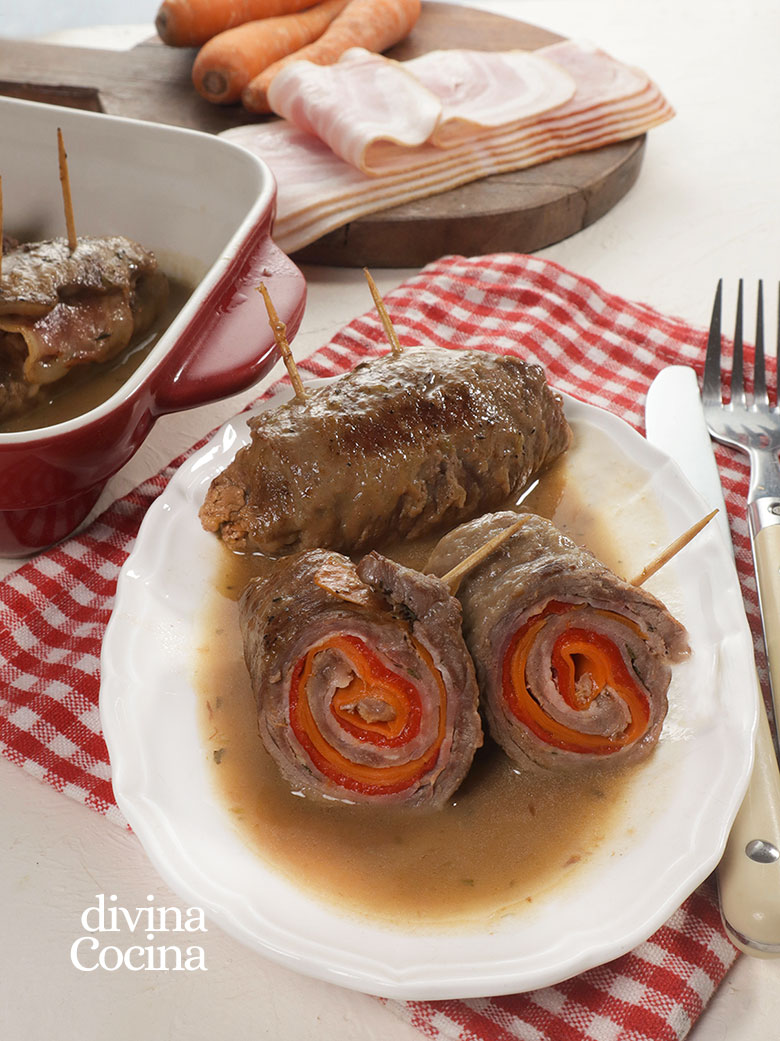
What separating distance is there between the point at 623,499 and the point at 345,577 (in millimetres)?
981

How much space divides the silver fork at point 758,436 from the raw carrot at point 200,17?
109 inches

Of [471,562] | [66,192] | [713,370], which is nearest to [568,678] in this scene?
[471,562]

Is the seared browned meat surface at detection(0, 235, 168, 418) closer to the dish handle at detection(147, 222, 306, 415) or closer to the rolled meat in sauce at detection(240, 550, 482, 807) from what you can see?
the dish handle at detection(147, 222, 306, 415)

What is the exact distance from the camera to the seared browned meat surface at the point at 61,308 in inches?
108

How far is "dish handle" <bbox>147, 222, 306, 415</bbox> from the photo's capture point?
2615 millimetres

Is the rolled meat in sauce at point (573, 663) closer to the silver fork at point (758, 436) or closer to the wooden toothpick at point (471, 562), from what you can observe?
the wooden toothpick at point (471, 562)

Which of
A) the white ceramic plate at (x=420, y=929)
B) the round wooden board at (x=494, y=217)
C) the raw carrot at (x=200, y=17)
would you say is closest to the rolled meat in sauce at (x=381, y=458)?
the white ceramic plate at (x=420, y=929)

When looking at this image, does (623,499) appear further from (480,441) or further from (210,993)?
(210,993)

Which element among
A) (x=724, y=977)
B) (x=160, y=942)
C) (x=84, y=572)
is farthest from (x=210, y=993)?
(x=84, y=572)

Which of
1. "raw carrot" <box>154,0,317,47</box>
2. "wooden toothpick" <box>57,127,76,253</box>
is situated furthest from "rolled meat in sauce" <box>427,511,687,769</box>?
"raw carrot" <box>154,0,317,47</box>

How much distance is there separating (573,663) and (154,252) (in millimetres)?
2136

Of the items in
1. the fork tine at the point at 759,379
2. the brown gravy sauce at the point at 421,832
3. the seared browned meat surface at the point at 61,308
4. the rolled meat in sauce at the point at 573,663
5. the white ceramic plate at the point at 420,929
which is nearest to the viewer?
the white ceramic plate at the point at 420,929

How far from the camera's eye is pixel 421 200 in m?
3.97

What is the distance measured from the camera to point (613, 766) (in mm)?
2061
